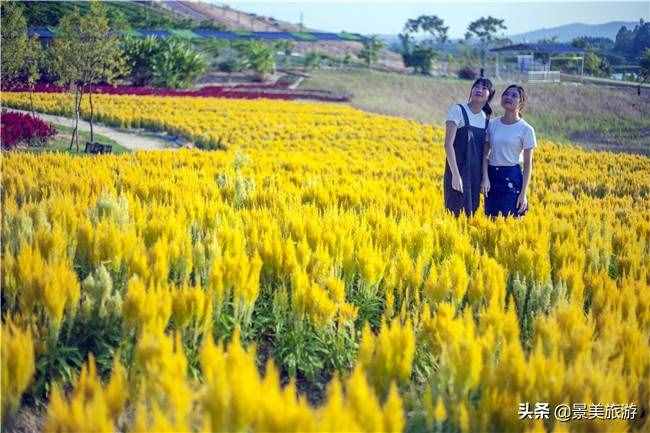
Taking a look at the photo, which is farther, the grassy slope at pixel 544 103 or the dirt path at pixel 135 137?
the grassy slope at pixel 544 103

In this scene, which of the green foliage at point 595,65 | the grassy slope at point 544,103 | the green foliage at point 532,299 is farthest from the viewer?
the green foliage at point 595,65

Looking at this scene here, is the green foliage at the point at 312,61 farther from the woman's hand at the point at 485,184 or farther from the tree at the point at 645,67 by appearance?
the woman's hand at the point at 485,184

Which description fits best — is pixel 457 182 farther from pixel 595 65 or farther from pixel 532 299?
pixel 595 65

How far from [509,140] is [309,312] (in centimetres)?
300

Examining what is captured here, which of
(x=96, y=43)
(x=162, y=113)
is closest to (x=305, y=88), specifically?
(x=162, y=113)

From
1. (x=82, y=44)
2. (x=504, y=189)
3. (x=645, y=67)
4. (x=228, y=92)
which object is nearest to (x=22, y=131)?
(x=82, y=44)

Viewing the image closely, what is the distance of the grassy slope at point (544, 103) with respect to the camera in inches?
1236

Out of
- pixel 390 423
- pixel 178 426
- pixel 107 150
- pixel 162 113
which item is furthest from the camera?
pixel 162 113

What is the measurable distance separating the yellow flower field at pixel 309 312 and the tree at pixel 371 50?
55.6 metres

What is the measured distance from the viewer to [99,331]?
3258 mm

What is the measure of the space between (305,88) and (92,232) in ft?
121

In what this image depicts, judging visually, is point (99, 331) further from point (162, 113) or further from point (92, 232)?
point (162, 113)

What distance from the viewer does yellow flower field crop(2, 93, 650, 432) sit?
2227 mm

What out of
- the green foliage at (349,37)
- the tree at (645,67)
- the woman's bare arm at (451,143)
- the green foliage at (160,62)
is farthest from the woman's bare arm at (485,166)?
the green foliage at (349,37)
